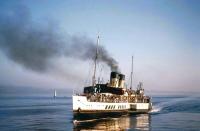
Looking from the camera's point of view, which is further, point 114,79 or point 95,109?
point 114,79

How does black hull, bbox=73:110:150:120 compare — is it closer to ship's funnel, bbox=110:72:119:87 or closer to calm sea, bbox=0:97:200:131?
calm sea, bbox=0:97:200:131

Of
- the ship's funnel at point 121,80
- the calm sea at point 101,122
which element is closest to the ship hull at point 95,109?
the calm sea at point 101,122

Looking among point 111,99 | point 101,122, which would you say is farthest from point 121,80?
point 101,122

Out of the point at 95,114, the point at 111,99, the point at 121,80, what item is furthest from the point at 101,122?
the point at 121,80

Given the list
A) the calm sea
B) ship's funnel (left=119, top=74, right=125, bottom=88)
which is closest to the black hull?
the calm sea

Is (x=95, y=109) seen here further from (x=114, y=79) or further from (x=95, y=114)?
(x=114, y=79)

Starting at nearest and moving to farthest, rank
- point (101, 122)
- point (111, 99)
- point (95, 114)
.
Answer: point (101, 122)
point (95, 114)
point (111, 99)

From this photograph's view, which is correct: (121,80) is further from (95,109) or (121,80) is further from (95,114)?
(95,114)

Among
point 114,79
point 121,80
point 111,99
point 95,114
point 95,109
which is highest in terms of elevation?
point 114,79

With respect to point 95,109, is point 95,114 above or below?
below

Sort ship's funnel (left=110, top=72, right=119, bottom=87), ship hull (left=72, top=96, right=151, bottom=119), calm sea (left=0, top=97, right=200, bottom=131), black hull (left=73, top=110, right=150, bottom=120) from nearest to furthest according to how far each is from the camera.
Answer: calm sea (left=0, top=97, right=200, bottom=131), ship hull (left=72, top=96, right=151, bottom=119), black hull (left=73, top=110, right=150, bottom=120), ship's funnel (left=110, top=72, right=119, bottom=87)

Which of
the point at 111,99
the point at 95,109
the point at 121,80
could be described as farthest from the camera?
the point at 121,80

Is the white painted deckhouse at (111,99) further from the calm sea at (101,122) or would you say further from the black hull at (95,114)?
the calm sea at (101,122)

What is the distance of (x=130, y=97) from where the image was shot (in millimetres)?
77312
